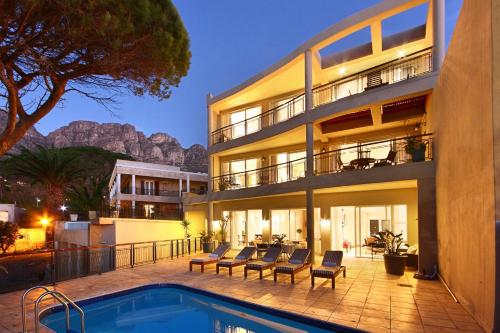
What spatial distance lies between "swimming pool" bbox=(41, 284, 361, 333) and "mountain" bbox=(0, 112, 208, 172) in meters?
61.4

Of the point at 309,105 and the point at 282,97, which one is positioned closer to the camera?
the point at 309,105

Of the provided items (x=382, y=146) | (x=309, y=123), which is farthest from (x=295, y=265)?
(x=382, y=146)

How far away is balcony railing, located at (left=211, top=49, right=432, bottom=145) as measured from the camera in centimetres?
1315

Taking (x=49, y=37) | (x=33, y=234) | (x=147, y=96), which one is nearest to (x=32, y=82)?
(x=49, y=37)

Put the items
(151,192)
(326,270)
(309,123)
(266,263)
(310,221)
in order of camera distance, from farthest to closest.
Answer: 1. (151,192)
2. (309,123)
3. (310,221)
4. (266,263)
5. (326,270)

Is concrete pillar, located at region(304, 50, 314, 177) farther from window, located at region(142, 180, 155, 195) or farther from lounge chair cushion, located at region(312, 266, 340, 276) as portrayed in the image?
window, located at region(142, 180, 155, 195)

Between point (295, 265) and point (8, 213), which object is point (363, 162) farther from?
point (8, 213)

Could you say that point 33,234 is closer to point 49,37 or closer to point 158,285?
point 158,285

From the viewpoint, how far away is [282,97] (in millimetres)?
18312

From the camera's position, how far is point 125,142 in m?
75.4

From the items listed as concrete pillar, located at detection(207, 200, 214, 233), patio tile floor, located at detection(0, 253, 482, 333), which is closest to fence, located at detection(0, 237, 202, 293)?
patio tile floor, located at detection(0, 253, 482, 333)

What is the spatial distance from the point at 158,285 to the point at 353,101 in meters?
9.21

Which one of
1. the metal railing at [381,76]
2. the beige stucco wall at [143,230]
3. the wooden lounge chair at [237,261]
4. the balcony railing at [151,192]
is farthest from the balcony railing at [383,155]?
the balcony railing at [151,192]

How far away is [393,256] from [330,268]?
2.47m
